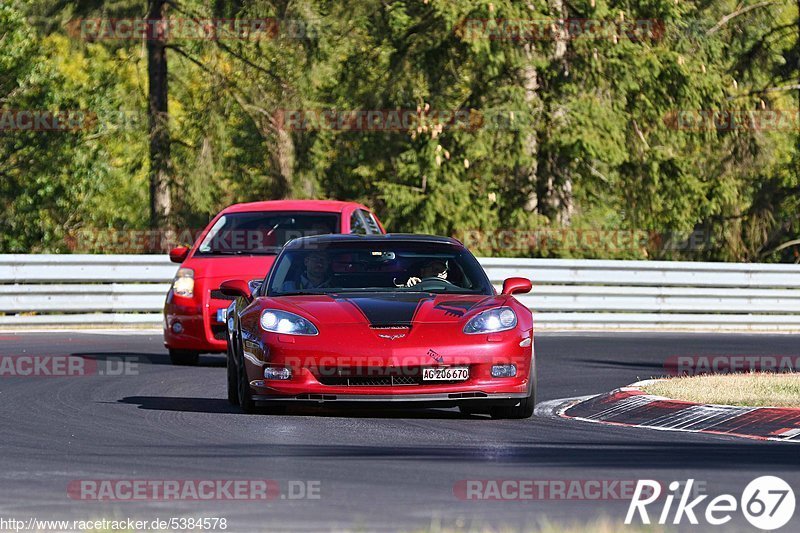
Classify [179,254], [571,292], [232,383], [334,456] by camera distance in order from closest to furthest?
[334,456] → [232,383] → [179,254] → [571,292]

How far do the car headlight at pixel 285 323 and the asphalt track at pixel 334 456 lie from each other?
612mm

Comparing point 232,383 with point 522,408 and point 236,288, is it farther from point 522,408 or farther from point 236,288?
point 522,408

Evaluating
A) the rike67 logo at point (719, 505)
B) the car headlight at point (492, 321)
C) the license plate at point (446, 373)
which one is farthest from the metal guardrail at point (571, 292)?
the rike67 logo at point (719, 505)

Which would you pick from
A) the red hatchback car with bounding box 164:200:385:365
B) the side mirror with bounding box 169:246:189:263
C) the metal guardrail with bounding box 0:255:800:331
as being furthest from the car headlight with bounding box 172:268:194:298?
the metal guardrail with bounding box 0:255:800:331

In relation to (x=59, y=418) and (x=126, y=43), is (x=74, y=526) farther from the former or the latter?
(x=126, y=43)

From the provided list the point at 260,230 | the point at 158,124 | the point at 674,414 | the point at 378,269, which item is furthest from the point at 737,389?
the point at 158,124

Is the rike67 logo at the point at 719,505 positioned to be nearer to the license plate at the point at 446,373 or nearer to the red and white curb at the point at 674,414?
the red and white curb at the point at 674,414

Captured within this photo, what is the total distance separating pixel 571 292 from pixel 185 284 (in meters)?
9.07

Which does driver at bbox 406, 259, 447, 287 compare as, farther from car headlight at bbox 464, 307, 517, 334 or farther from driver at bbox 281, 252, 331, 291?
car headlight at bbox 464, 307, 517, 334

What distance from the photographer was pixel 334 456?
30.2 feet

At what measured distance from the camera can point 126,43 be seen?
1542 inches

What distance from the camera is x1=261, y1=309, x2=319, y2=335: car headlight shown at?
11359 millimetres

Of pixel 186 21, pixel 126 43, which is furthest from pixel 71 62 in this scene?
pixel 186 21

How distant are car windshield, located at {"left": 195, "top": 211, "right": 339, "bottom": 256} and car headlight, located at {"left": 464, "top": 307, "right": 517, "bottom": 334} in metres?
6.06
